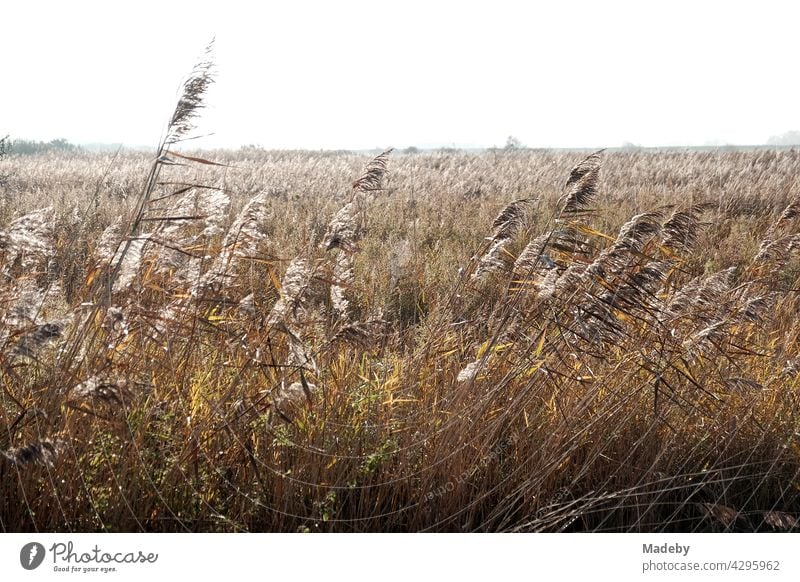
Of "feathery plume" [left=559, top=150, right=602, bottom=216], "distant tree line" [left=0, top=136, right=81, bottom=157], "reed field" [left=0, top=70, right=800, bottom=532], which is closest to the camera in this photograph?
"reed field" [left=0, top=70, right=800, bottom=532]

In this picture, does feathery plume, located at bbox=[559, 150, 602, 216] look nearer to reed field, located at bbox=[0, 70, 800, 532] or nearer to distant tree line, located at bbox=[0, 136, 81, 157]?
reed field, located at bbox=[0, 70, 800, 532]

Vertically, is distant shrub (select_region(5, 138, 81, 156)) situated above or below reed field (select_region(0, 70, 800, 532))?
above

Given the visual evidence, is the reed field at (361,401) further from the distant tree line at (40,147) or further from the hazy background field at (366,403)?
the distant tree line at (40,147)

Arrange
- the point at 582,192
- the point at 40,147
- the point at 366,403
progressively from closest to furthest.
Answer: the point at 582,192 < the point at 366,403 < the point at 40,147

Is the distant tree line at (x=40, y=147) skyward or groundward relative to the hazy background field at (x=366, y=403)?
skyward

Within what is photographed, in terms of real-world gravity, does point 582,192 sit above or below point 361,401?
above

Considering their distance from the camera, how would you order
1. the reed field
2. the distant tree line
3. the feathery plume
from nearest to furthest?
the reed field → the feathery plume → the distant tree line

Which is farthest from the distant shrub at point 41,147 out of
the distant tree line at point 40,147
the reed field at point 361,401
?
the reed field at point 361,401

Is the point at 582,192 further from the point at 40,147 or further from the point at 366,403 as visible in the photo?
the point at 40,147

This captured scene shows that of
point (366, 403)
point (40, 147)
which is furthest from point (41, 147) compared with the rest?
point (366, 403)

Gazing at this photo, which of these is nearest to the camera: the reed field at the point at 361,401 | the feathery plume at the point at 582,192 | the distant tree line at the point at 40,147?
the reed field at the point at 361,401

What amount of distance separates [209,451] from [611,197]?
1064 cm

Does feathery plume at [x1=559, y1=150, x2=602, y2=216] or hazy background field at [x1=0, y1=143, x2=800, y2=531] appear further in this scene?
feathery plume at [x1=559, y1=150, x2=602, y2=216]

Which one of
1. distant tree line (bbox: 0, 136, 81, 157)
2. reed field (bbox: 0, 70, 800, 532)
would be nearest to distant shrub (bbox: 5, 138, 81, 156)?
distant tree line (bbox: 0, 136, 81, 157)
